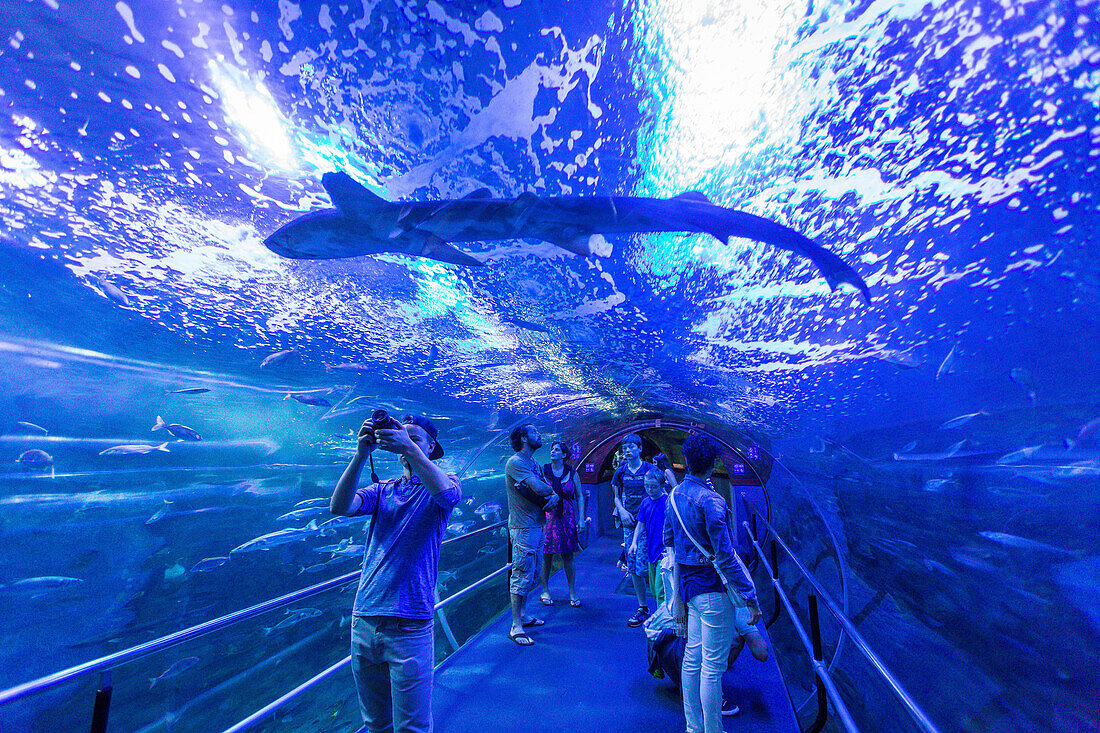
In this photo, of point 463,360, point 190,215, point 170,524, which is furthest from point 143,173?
point 170,524

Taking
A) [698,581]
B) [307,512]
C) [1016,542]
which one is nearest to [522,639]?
[698,581]

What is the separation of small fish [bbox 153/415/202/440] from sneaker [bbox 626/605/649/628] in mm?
7999

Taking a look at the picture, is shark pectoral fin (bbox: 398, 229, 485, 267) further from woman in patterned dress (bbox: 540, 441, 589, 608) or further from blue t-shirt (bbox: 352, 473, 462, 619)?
woman in patterned dress (bbox: 540, 441, 589, 608)

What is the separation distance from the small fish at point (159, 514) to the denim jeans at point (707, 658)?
18014mm

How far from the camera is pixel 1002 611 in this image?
265 inches

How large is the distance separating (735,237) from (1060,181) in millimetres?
1724

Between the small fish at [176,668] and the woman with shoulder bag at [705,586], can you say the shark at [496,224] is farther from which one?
the small fish at [176,668]

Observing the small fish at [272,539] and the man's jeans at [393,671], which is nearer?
the man's jeans at [393,671]

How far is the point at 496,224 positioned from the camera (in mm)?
3139

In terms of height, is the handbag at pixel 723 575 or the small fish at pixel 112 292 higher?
the small fish at pixel 112 292

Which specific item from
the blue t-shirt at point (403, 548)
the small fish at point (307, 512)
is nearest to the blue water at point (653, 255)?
the blue t-shirt at point (403, 548)

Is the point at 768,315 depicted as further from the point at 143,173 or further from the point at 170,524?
the point at 170,524

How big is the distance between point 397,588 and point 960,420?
6.80 metres

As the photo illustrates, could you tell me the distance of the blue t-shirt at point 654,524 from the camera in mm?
3907
